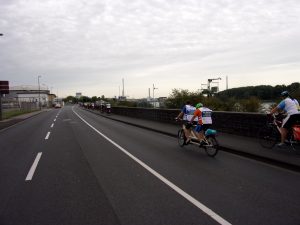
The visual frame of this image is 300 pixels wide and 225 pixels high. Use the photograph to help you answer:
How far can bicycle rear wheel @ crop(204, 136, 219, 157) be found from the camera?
10.8 metres

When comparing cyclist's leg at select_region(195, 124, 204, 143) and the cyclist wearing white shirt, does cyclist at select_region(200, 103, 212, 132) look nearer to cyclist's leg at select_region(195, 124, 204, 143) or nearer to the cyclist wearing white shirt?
the cyclist wearing white shirt

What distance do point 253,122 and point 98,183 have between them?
7915mm

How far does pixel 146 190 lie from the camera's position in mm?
6840

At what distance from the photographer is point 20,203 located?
6199 millimetres

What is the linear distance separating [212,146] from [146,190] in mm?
4410

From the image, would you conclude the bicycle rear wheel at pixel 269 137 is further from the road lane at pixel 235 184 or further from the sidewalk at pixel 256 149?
the road lane at pixel 235 184

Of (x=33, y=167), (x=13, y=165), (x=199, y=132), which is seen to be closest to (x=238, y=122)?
(x=199, y=132)

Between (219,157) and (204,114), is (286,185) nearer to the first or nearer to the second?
(219,157)

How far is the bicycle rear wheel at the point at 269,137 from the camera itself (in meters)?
11.2

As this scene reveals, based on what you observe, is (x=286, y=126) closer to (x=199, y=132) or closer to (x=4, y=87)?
(x=199, y=132)

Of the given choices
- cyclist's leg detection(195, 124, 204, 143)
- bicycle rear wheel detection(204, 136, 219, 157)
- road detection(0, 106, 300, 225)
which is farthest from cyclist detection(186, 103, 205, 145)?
road detection(0, 106, 300, 225)

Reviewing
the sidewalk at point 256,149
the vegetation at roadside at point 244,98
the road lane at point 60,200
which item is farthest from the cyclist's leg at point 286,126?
the vegetation at roadside at point 244,98

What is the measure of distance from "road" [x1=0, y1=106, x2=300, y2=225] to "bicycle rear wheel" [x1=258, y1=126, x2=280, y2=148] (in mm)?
1270

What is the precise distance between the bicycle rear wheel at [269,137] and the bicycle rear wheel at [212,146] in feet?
5.46
